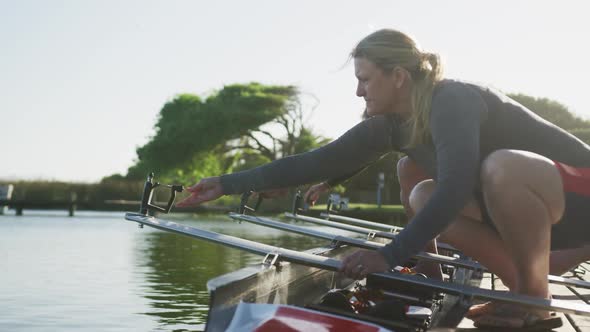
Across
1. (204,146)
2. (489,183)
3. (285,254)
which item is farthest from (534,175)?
(204,146)

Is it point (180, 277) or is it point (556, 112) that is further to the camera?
point (556, 112)

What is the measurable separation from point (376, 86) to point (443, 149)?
1.26ft

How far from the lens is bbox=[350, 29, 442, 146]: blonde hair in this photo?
2.71 m

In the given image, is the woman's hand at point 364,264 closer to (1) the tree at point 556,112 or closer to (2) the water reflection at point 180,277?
(2) the water reflection at point 180,277

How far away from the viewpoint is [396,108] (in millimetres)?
2879

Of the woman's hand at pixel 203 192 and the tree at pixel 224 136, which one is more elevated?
the tree at pixel 224 136

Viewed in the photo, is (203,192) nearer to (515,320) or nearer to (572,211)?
(515,320)

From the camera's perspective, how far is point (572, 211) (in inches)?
109

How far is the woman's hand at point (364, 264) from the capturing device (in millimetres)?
2391

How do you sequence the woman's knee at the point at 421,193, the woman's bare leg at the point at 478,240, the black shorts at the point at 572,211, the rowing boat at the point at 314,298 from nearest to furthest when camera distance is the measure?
the rowing boat at the point at 314,298
the black shorts at the point at 572,211
the woman's bare leg at the point at 478,240
the woman's knee at the point at 421,193

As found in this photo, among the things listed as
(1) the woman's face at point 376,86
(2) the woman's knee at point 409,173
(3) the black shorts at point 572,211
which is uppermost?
(1) the woman's face at point 376,86

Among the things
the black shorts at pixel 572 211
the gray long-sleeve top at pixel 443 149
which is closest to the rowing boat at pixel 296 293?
the gray long-sleeve top at pixel 443 149

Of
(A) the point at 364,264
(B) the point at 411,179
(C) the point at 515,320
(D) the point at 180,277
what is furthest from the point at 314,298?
(D) the point at 180,277

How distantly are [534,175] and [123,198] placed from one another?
43554mm
